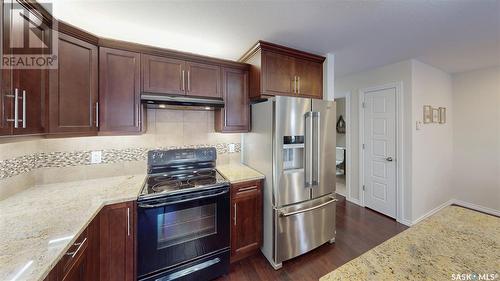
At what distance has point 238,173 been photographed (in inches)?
85.4

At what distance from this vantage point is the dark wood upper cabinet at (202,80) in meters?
2.03

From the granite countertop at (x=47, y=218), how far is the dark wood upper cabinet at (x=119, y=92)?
0.55 meters

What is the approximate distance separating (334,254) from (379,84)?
2.64m

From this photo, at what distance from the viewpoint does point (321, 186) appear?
215cm

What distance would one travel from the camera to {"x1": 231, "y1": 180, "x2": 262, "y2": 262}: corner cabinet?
193cm

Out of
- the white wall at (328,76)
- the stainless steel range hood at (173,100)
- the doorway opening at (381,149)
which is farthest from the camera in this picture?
the doorway opening at (381,149)

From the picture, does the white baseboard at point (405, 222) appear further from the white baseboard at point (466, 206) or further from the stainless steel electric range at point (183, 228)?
the stainless steel electric range at point (183, 228)

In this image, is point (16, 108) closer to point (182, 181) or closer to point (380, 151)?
point (182, 181)

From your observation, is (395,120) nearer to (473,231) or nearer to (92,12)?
(473,231)

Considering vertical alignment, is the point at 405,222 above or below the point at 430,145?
below

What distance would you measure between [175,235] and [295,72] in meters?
2.13

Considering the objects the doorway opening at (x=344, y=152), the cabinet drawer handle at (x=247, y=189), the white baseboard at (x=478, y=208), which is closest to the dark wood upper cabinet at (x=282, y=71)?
the cabinet drawer handle at (x=247, y=189)

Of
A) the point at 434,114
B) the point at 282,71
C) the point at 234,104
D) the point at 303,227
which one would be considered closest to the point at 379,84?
the point at 434,114

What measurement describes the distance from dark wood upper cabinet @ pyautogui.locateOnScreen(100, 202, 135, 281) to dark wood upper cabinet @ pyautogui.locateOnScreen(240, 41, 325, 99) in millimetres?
1685
